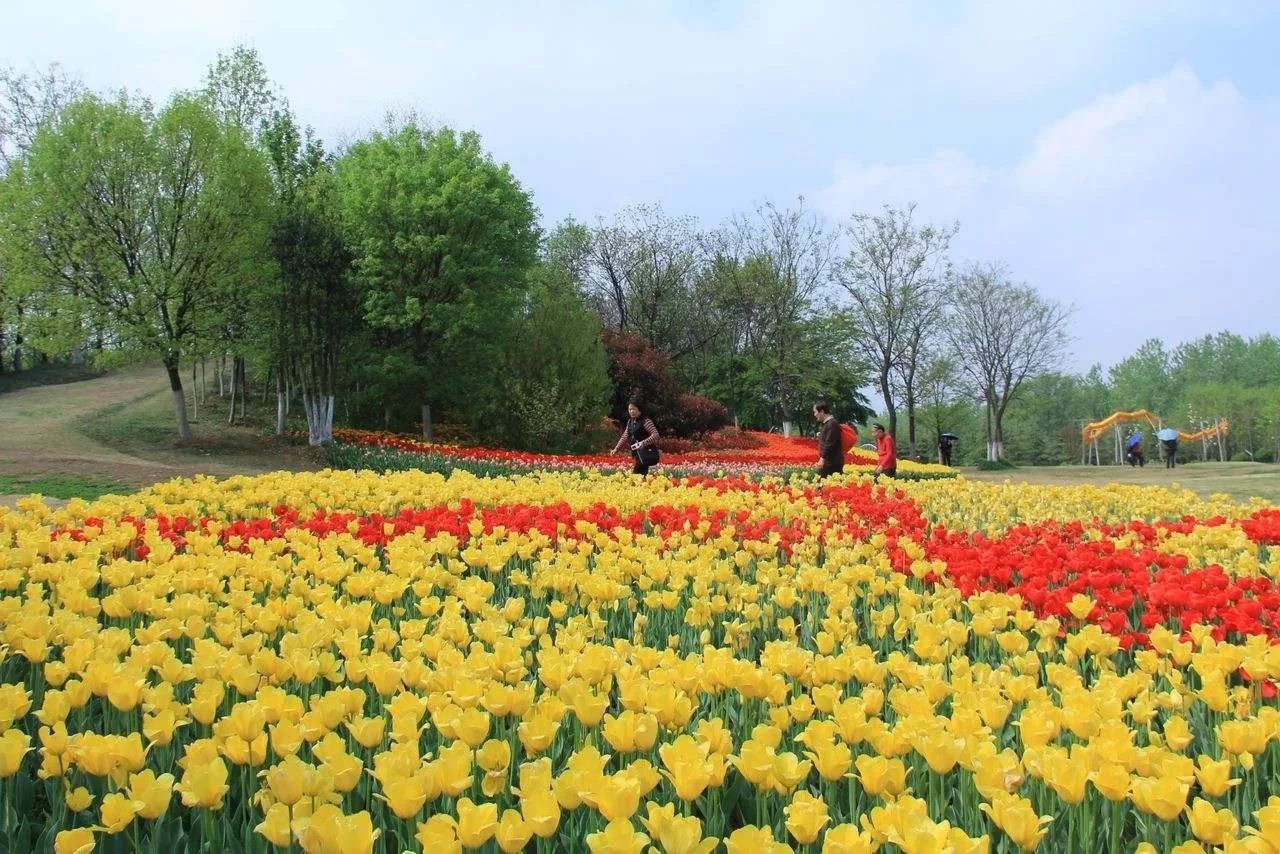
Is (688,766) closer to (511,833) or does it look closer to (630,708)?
(511,833)

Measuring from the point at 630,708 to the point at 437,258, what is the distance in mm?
25594

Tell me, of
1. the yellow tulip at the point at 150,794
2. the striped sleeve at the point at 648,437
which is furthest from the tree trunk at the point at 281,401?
the yellow tulip at the point at 150,794

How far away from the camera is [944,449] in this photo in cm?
3506

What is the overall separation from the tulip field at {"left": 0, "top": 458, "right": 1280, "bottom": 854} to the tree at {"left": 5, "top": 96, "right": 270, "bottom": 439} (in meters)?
19.0

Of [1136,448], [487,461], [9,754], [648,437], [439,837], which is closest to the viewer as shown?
[439,837]

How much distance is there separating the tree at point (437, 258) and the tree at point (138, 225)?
3.37 m

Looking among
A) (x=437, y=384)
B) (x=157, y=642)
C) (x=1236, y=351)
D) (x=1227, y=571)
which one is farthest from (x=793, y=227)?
(x=1236, y=351)

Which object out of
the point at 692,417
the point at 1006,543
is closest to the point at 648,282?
the point at 692,417

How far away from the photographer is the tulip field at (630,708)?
2.04 metres

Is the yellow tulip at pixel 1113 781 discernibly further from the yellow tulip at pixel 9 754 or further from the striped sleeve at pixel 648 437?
the striped sleeve at pixel 648 437

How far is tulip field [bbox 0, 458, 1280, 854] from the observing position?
204 cm

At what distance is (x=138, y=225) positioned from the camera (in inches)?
891

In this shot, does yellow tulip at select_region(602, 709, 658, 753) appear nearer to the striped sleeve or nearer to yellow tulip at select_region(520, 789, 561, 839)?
yellow tulip at select_region(520, 789, 561, 839)

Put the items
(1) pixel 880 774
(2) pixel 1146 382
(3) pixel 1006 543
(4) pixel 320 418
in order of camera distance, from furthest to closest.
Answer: (2) pixel 1146 382 < (4) pixel 320 418 < (3) pixel 1006 543 < (1) pixel 880 774
